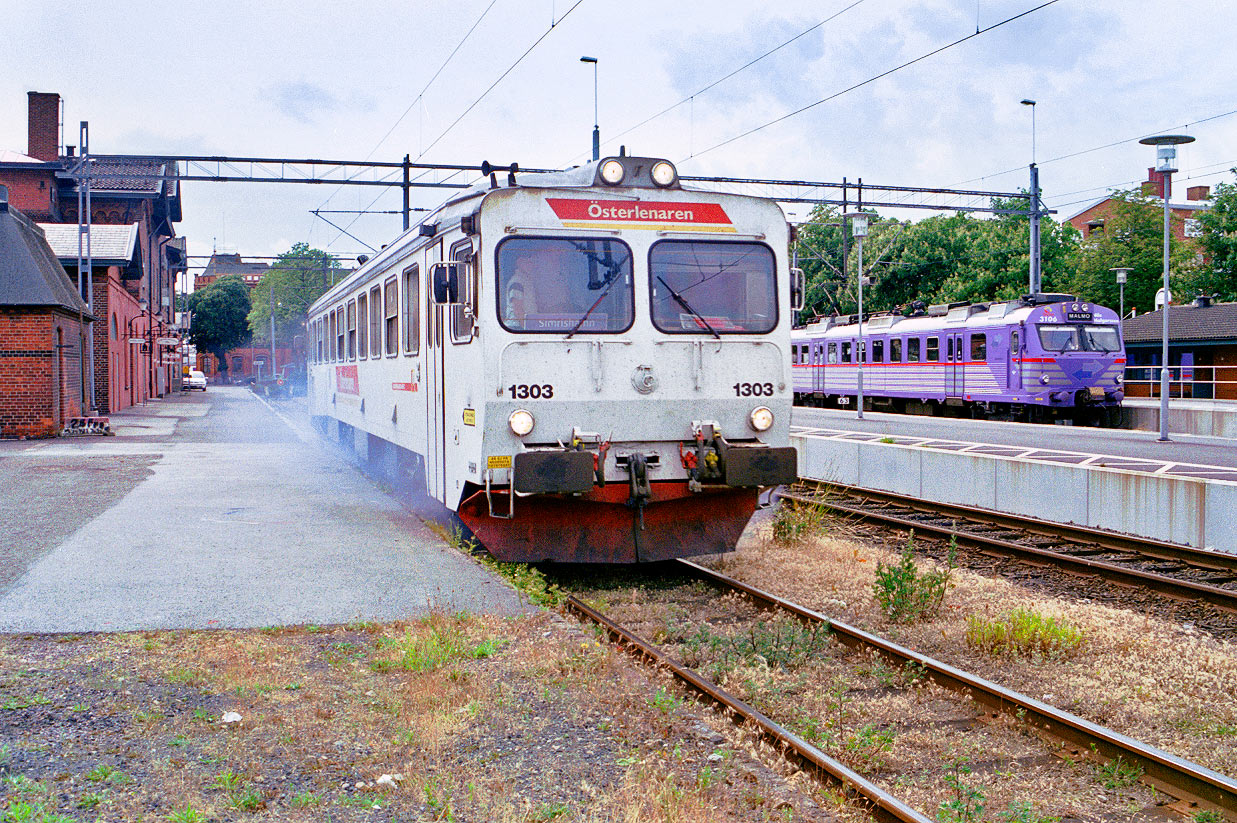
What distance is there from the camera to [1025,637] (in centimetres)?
691

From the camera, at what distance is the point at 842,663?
6.76 m

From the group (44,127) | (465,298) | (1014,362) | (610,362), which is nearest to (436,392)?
(465,298)

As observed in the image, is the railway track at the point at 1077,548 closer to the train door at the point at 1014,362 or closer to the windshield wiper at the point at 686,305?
the windshield wiper at the point at 686,305

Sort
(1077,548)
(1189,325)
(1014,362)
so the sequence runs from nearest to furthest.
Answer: (1077,548)
(1014,362)
(1189,325)

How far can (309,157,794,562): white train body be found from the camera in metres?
8.23

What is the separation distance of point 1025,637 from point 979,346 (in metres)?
23.1

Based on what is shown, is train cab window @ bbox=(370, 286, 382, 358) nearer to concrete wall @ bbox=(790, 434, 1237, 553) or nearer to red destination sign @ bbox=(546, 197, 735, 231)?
red destination sign @ bbox=(546, 197, 735, 231)

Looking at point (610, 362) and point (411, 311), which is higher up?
point (411, 311)

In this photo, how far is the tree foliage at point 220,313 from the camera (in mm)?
91188

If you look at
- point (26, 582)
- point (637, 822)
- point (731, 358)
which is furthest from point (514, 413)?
point (637, 822)

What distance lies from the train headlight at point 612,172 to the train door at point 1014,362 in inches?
A: 808

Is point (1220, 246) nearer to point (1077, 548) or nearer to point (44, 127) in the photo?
point (1077, 548)

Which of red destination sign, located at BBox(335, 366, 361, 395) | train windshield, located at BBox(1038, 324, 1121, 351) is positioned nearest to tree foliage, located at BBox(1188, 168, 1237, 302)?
train windshield, located at BBox(1038, 324, 1121, 351)

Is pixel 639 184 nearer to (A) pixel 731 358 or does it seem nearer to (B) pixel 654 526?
(A) pixel 731 358
